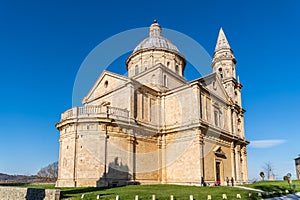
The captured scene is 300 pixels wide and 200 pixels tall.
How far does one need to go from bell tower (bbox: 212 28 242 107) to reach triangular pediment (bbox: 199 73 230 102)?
12.5 ft

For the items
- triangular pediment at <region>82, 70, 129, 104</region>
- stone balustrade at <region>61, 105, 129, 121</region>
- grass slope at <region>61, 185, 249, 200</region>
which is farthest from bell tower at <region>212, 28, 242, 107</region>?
grass slope at <region>61, 185, 249, 200</region>

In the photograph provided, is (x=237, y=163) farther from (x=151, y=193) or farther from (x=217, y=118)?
(x=151, y=193)

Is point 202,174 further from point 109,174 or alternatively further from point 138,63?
point 138,63

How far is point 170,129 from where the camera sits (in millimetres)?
25484

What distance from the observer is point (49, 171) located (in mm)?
65688

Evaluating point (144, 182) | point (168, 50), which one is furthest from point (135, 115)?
point (168, 50)

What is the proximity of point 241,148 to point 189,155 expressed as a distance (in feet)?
37.3

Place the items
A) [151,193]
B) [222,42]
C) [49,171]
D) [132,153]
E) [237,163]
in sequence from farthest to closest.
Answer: [49,171], [222,42], [237,163], [132,153], [151,193]

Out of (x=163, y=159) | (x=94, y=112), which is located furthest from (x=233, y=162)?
(x=94, y=112)

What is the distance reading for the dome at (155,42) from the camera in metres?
35.1

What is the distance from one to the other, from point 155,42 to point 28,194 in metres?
25.5

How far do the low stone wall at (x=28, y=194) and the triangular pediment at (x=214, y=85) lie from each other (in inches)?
678

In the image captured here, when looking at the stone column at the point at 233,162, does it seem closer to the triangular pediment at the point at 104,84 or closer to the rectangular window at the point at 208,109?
the rectangular window at the point at 208,109

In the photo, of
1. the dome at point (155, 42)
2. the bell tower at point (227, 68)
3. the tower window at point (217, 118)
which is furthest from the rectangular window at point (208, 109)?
the dome at point (155, 42)
